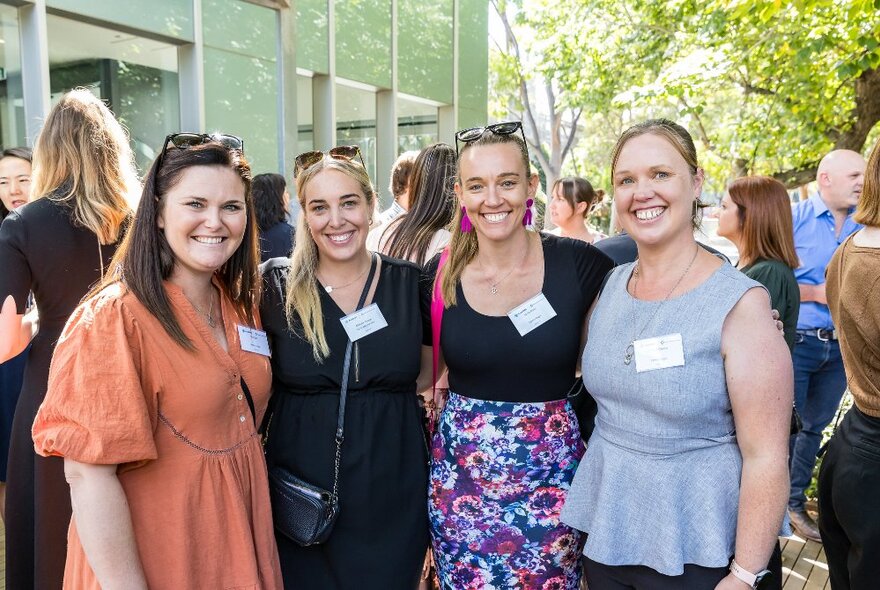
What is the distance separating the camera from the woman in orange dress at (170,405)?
5.17 feet

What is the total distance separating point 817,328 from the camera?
174 inches

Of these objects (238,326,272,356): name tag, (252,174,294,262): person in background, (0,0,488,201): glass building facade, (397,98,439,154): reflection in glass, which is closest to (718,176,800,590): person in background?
(238,326,272,356): name tag

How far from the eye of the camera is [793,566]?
403 centimetres

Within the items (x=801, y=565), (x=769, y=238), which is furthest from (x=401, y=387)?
(x=801, y=565)

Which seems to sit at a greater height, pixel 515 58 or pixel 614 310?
pixel 515 58

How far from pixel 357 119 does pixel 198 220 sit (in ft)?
30.3

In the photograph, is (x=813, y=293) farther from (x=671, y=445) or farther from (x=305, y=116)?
(x=305, y=116)

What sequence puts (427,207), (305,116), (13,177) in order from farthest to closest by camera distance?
(305,116) < (13,177) < (427,207)

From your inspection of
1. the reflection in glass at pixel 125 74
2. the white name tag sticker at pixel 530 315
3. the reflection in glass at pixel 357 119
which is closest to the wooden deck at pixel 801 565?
the white name tag sticker at pixel 530 315

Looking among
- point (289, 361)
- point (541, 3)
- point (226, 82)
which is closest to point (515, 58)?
point (541, 3)

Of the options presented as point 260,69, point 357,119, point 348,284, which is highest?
point 260,69

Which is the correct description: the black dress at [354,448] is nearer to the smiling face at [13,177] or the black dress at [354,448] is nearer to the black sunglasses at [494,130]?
the black sunglasses at [494,130]

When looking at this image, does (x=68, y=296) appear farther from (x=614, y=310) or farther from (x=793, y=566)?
(x=793, y=566)

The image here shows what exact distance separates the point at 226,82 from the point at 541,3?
876 cm
